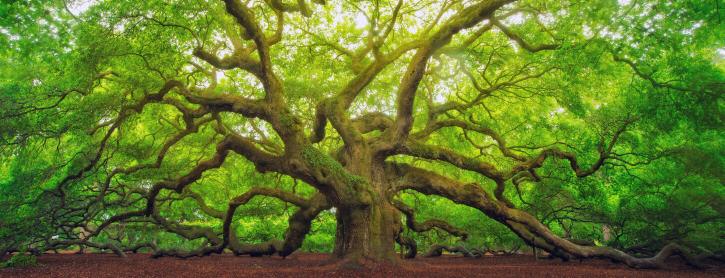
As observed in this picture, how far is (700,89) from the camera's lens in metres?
7.79

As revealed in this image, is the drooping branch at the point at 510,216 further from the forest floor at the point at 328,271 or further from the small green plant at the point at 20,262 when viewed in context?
the small green plant at the point at 20,262

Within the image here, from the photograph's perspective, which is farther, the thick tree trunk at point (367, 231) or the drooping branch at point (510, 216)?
the drooping branch at point (510, 216)

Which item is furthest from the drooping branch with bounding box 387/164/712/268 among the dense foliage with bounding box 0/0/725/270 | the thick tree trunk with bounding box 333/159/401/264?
the thick tree trunk with bounding box 333/159/401/264

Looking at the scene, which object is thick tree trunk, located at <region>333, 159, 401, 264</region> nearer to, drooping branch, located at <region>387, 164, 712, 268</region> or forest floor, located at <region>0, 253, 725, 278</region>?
forest floor, located at <region>0, 253, 725, 278</region>

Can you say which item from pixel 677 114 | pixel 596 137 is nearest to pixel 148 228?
pixel 596 137

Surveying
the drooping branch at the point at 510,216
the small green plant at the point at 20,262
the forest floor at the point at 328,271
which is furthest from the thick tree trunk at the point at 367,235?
the small green plant at the point at 20,262

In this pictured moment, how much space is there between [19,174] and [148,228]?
12082 millimetres

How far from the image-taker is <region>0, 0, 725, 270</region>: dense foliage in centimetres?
861

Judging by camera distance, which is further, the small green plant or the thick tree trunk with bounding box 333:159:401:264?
the small green plant

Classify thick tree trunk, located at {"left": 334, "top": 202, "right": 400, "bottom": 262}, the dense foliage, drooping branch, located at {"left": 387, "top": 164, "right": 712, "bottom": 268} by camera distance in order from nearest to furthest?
the dense foliage < thick tree trunk, located at {"left": 334, "top": 202, "right": 400, "bottom": 262} < drooping branch, located at {"left": 387, "top": 164, "right": 712, "bottom": 268}

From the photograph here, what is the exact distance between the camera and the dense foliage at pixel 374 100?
28.2 ft

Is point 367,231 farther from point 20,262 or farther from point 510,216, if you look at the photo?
point 20,262

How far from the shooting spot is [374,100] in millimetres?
17109

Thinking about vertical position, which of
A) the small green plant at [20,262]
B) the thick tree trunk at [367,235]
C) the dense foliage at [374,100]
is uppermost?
the dense foliage at [374,100]
